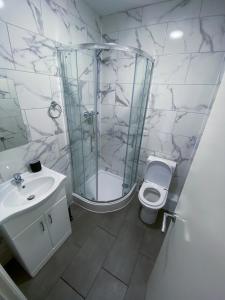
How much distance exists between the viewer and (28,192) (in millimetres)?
1324

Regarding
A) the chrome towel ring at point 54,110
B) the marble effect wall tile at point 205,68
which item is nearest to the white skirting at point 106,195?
the chrome towel ring at point 54,110

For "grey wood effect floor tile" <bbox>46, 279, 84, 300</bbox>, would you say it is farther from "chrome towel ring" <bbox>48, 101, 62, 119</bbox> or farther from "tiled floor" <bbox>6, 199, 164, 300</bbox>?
"chrome towel ring" <bbox>48, 101, 62, 119</bbox>

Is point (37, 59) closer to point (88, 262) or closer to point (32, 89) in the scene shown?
point (32, 89)

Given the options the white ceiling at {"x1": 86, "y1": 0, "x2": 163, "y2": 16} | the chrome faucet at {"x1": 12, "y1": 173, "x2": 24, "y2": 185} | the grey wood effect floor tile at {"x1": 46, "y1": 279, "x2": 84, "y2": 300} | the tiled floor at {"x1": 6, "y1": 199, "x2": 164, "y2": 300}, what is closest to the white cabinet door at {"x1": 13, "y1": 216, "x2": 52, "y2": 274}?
the tiled floor at {"x1": 6, "y1": 199, "x2": 164, "y2": 300}

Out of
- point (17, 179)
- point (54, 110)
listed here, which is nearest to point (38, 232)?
point (17, 179)

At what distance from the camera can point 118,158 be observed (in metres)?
2.44

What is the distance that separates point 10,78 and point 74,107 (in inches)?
29.2

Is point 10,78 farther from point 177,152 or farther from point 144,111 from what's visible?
point 177,152

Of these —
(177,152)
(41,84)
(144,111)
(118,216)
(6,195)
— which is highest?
(41,84)

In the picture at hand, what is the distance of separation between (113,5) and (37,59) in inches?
45.0

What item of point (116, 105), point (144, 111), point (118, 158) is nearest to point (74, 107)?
point (116, 105)

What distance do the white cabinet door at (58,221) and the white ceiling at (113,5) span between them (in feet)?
7.23

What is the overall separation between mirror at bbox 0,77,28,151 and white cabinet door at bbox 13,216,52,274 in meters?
0.73

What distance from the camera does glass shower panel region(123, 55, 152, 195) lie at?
5.67 ft
